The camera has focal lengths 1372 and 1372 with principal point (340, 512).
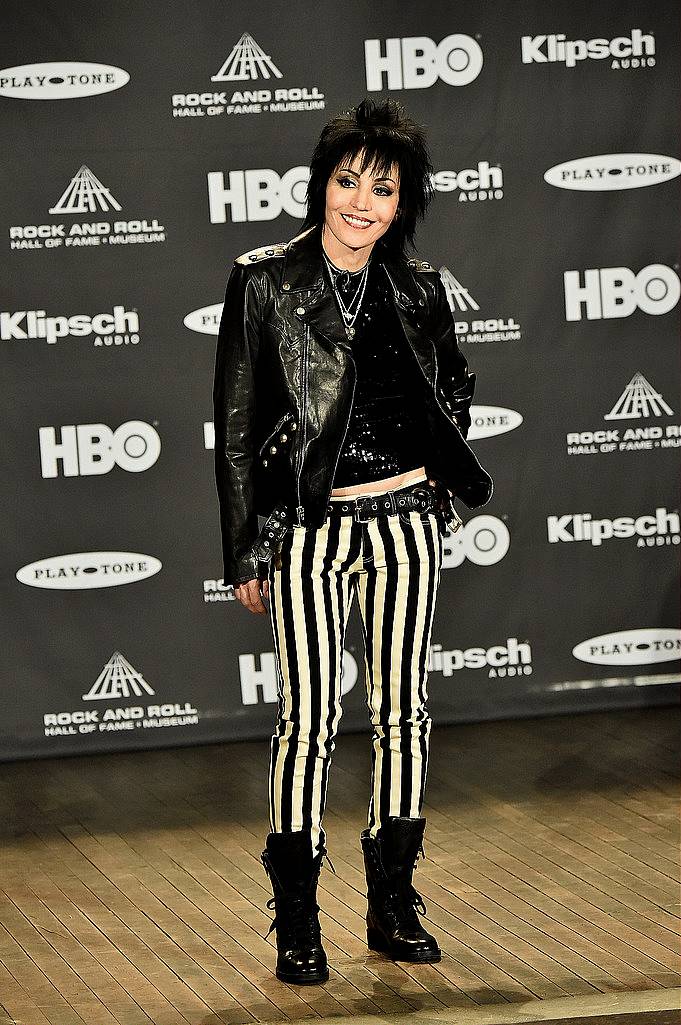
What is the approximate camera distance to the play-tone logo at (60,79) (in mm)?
4309

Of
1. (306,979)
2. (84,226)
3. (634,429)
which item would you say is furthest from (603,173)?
(306,979)

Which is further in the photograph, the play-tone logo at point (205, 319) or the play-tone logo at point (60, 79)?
the play-tone logo at point (205, 319)

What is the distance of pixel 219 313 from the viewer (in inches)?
175

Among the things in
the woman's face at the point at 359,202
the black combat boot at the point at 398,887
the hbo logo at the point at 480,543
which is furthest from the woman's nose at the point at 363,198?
the hbo logo at the point at 480,543

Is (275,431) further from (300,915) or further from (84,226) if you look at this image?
(84,226)

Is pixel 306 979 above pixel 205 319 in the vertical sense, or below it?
below

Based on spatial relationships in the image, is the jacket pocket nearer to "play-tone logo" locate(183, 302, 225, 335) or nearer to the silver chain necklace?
the silver chain necklace

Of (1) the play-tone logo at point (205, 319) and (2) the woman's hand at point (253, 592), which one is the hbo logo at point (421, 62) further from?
(2) the woman's hand at point (253, 592)

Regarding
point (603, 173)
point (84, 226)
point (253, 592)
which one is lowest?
point (253, 592)

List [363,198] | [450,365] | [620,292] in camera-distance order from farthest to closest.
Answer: [620,292] → [450,365] → [363,198]

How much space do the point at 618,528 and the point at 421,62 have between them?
1659 mm

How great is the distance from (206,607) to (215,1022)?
2.10 m

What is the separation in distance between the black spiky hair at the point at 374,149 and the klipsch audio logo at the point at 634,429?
205cm

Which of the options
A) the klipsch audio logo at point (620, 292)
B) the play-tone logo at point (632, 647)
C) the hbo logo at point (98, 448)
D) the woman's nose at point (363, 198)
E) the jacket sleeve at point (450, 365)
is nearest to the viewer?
the woman's nose at point (363, 198)
